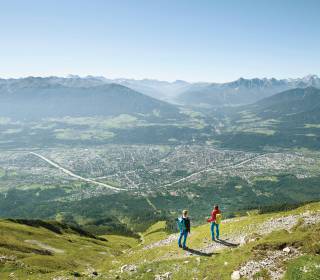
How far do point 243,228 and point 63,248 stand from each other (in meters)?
61.9

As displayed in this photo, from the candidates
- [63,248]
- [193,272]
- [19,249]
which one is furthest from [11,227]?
[193,272]

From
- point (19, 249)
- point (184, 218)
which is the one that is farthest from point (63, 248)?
point (184, 218)

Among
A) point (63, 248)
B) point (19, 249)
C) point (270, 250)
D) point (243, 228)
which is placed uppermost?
point (270, 250)

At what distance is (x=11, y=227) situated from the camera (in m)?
118

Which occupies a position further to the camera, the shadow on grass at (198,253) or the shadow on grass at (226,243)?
the shadow on grass at (226,243)

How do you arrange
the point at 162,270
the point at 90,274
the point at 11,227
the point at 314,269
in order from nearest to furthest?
the point at 314,269
the point at 162,270
the point at 90,274
the point at 11,227

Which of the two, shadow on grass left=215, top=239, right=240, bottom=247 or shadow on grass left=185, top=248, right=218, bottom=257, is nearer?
shadow on grass left=185, top=248, right=218, bottom=257

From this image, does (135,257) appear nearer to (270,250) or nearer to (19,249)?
(270,250)

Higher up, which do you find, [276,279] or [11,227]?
[276,279]

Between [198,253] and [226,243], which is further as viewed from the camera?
[226,243]

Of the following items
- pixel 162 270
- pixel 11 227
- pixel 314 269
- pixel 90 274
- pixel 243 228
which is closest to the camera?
pixel 314 269

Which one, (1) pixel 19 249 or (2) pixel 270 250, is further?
(1) pixel 19 249

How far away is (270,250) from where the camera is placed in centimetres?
4138

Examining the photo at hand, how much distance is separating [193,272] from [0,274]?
3153cm
